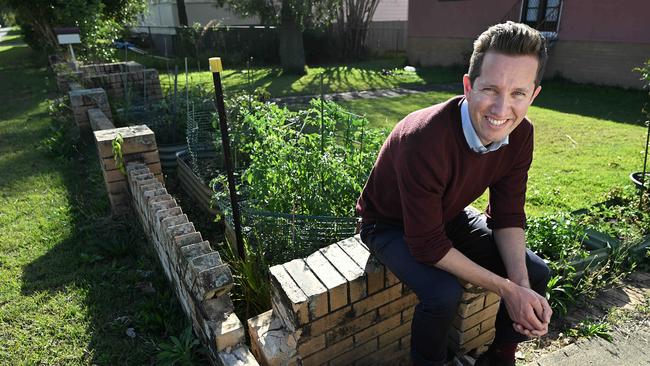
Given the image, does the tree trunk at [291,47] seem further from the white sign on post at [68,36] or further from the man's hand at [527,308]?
the man's hand at [527,308]

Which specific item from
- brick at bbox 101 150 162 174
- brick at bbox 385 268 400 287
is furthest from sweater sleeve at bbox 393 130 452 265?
brick at bbox 101 150 162 174

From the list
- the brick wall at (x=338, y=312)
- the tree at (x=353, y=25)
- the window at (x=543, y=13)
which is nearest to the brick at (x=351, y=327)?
the brick wall at (x=338, y=312)

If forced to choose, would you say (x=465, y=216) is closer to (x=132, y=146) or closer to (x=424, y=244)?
(x=424, y=244)

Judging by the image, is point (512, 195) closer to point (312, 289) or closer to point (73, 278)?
point (312, 289)

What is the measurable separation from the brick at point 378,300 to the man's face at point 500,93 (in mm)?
806

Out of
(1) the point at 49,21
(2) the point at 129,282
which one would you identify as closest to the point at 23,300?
(2) the point at 129,282

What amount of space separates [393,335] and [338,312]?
0.45 meters

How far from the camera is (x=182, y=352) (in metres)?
2.09

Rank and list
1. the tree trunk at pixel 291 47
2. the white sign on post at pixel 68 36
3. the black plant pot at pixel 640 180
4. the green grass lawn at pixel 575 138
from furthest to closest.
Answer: the tree trunk at pixel 291 47, the white sign on post at pixel 68 36, the green grass lawn at pixel 575 138, the black plant pot at pixel 640 180

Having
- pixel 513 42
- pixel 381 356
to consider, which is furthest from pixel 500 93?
pixel 381 356

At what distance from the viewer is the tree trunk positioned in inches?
520

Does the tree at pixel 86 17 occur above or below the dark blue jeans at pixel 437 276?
above

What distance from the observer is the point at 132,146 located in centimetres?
329

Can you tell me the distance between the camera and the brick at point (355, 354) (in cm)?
196
